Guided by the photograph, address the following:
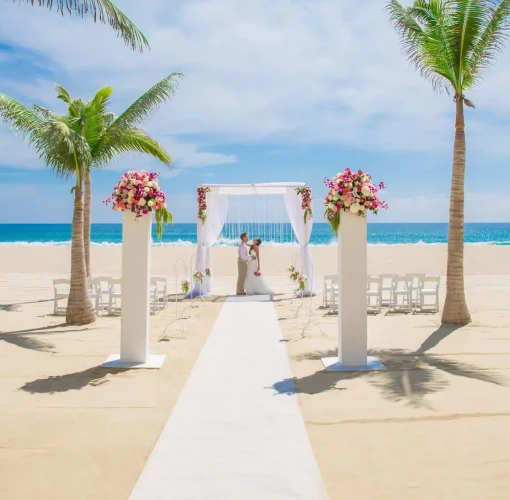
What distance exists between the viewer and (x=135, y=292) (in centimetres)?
725

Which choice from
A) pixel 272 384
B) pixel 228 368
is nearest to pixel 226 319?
pixel 228 368

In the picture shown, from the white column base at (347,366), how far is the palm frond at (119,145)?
6370 mm

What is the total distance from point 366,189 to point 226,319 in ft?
17.5

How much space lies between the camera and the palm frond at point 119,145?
11133mm

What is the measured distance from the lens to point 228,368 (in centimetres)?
700

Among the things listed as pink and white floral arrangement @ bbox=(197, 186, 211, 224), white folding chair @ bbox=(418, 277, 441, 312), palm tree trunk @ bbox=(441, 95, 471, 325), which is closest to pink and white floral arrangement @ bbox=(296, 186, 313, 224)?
pink and white floral arrangement @ bbox=(197, 186, 211, 224)

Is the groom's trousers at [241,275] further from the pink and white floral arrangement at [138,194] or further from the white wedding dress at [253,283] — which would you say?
the pink and white floral arrangement at [138,194]

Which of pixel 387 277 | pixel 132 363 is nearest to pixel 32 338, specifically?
pixel 132 363

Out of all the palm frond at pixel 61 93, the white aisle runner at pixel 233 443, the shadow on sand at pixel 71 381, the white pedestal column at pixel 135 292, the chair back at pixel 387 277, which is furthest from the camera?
the palm frond at pixel 61 93

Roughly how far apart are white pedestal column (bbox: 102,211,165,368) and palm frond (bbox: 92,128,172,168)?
433 cm

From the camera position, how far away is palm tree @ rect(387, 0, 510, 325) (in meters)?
9.71

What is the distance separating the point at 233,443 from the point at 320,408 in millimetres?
1297

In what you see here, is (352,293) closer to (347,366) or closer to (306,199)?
(347,366)

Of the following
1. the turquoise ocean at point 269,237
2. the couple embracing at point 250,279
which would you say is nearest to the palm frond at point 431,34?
the couple embracing at point 250,279
